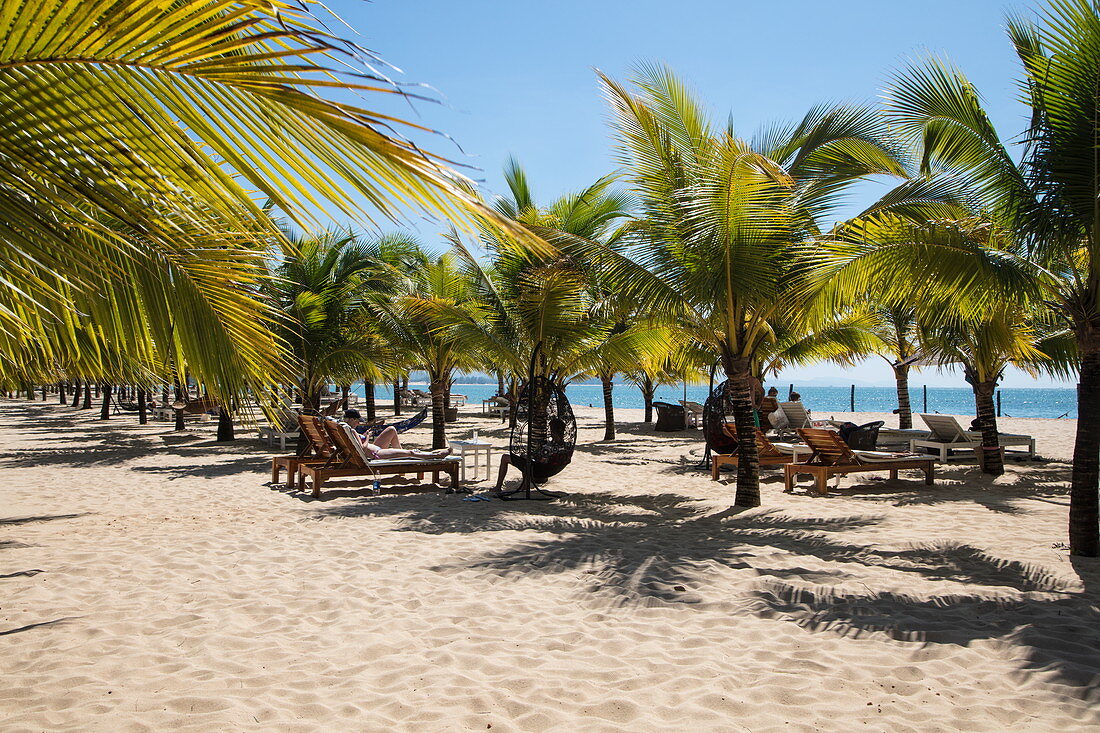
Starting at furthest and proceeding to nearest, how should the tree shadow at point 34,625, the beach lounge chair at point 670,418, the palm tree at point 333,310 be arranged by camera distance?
the beach lounge chair at point 670,418 < the palm tree at point 333,310 < the tree shadow at point 34,625

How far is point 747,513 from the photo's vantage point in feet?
27.0

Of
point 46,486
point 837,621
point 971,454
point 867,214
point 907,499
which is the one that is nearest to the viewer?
point 837,621

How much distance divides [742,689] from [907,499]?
666 centimetres

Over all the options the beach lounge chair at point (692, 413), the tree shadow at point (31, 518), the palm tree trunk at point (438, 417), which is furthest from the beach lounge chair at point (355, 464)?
the beach lounge chair at point (692, 413)

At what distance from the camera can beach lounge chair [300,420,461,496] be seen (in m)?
9.20

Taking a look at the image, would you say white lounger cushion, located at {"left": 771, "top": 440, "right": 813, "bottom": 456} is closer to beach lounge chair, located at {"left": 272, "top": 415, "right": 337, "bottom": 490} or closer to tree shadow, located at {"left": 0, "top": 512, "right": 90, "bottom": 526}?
beach lounge chair, located at {"left": 272, "top": 415, "right": 337, "bottom": 490}

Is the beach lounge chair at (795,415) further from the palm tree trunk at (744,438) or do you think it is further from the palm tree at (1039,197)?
the palm tree at (1039,197)

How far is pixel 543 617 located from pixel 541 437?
5.73 m

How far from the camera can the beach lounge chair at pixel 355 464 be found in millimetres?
9203

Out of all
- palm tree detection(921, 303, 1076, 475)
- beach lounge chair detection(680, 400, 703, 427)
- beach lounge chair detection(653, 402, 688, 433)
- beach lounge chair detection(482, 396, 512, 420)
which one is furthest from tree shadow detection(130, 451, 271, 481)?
beach lounge chair detection(482, 396, 512, 420)

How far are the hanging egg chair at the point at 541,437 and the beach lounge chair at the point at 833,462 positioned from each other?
297 cm

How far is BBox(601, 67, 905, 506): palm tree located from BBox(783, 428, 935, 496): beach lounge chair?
4.72ft

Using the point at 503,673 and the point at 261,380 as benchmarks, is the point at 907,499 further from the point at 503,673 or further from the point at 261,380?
the point at 261,380

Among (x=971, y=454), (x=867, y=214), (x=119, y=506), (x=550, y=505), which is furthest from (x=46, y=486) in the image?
(x=971, y=454)
